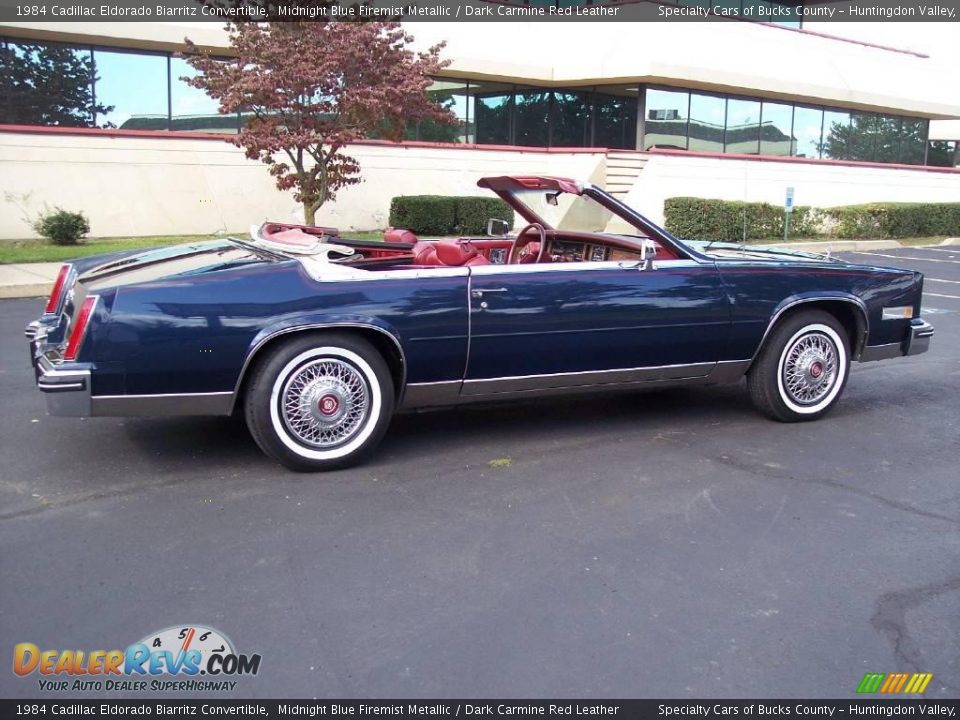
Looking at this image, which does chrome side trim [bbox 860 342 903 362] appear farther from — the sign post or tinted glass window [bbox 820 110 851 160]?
tinted glass window [bbox 820 110 851 160]

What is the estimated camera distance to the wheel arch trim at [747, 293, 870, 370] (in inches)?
222

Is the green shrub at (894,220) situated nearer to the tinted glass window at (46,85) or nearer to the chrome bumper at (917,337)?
the tinted glass window at (46,85)

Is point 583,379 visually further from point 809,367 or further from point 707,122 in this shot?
point 707,122

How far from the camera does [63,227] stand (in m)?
15.1

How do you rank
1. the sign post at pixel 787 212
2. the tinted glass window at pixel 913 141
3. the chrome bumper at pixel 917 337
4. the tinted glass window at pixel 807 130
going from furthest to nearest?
the tinted glass window at pixel 913 141 → the tinted glass window at pixel 807 130 → the sign post at pixel 787 212 → the chrome bumper at pixel 917 337

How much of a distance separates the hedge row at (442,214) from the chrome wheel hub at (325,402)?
1360cm

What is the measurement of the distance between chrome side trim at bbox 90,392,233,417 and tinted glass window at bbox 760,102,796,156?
22319 millimetres

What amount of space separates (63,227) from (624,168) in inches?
479

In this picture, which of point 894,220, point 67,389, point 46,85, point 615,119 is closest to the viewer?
point 67,389

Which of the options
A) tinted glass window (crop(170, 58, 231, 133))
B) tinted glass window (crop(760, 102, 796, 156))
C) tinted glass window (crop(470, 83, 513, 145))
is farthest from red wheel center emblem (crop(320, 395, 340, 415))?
tinted glass window (crop(760, 102, 796, 156))

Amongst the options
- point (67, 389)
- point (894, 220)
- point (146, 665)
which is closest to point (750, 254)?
point (67, 389)

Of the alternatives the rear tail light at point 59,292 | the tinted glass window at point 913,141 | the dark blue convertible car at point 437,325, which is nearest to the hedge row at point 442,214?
the dark blue convertible car at point 437,325

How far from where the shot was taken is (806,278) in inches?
225

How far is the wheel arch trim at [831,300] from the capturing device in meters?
5.63
